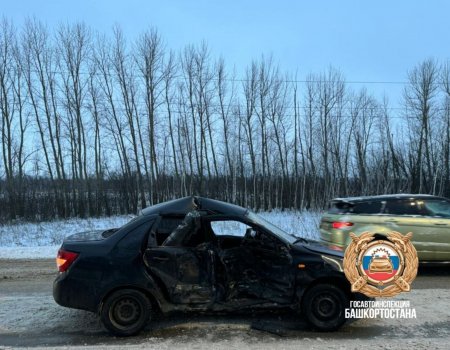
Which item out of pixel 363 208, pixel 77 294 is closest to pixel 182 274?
pixel 77 294

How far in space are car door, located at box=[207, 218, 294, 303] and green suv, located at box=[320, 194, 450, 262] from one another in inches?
148

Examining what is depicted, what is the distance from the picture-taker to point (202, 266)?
17.9ft

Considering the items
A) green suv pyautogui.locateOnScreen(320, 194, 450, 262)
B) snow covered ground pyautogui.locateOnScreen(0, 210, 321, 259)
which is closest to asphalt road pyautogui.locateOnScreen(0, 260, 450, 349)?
green suv pyautogui.locateOnScreen(320, 194, 450, 262)

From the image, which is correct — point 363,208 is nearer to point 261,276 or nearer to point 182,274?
point 261,276

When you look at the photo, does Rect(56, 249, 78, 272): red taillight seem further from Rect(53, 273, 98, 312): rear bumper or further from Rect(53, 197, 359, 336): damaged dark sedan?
Rect(53, 273, 98, 312): rear bumper

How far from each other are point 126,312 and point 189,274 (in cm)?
91

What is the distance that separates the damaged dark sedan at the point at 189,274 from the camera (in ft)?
17.5

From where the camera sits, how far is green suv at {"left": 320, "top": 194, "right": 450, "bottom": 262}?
9.18 m

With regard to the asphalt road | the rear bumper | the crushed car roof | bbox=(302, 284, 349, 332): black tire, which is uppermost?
the crushed car roof

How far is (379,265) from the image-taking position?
5.84 metres

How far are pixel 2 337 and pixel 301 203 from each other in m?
28.2

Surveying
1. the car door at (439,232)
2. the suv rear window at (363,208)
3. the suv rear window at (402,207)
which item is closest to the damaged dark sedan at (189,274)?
the suv rear window at (363,208)

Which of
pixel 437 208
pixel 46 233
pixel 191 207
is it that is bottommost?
pixel 46 233

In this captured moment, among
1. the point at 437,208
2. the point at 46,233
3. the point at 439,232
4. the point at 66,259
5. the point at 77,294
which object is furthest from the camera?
the point at 46,233
